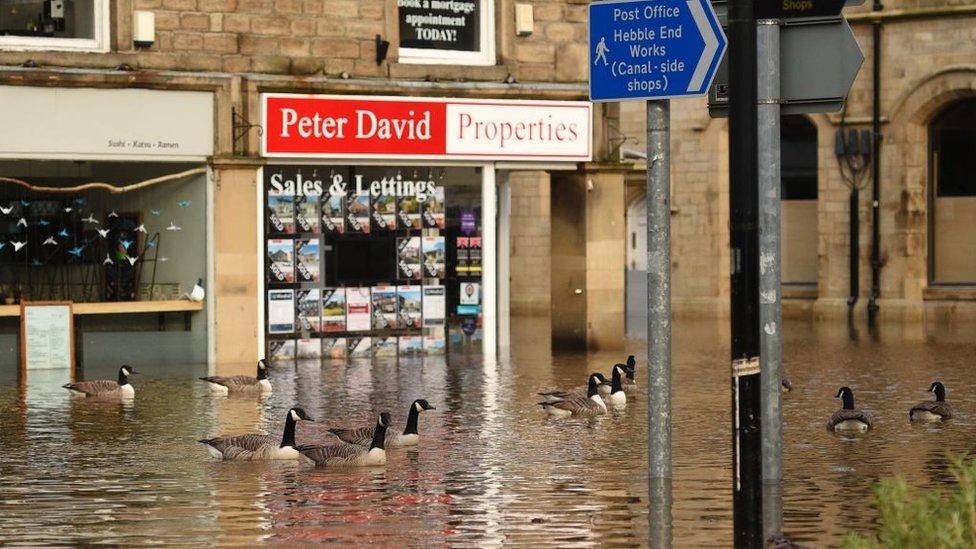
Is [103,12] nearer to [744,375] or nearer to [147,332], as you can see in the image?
[147,332]

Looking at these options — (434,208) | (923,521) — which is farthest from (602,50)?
(434,208)

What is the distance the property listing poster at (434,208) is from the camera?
2789 cm

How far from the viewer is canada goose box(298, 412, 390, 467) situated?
50.1 ft

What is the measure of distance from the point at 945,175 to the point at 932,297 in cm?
279

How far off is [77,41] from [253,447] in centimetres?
1099

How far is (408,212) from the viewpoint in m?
27.8

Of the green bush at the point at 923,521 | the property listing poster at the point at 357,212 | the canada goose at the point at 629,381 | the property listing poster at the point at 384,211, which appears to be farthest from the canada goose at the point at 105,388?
the green bush at the point at 923,521

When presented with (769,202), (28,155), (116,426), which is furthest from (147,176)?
(769,202)

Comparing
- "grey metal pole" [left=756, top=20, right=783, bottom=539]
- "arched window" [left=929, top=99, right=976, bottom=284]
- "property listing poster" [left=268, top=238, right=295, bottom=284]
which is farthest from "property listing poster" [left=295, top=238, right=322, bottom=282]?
"arched window" [left=929, top=99, right=976, bottom=284]

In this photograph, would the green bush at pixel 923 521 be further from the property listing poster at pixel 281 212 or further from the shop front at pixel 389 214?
the property listing poster at pixel 281 212

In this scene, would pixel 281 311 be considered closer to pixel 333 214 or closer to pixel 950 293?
pixel 333 214

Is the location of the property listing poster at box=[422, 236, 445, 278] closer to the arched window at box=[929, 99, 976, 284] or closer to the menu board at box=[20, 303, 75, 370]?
the menu board at box=[20, 303, 75, 370]

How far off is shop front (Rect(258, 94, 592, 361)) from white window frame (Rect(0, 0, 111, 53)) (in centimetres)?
231

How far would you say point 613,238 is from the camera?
28531 millimetres
